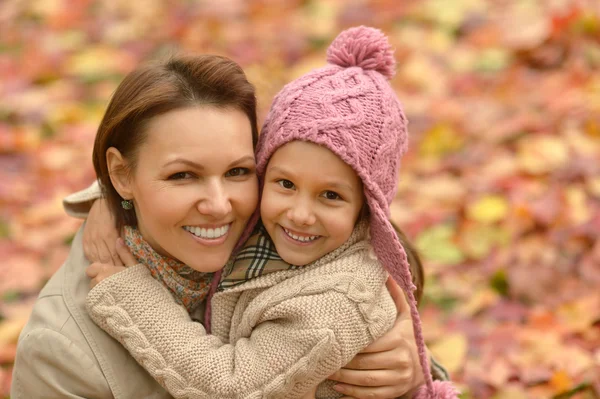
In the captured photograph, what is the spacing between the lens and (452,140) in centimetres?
526

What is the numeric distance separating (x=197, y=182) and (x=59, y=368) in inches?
28.1

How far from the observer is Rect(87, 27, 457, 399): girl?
2.21m

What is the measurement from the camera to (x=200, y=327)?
236 centimetres

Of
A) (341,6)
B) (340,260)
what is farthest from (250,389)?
(341,6)

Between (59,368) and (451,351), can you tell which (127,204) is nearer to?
(59,368)

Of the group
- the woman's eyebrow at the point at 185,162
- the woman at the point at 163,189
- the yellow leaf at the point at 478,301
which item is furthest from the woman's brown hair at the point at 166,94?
the yellow leaf at the point at 478,301

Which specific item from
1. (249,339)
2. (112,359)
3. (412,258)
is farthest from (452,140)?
(112,359)

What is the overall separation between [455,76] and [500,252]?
2.17 metres

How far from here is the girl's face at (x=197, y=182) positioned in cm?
226

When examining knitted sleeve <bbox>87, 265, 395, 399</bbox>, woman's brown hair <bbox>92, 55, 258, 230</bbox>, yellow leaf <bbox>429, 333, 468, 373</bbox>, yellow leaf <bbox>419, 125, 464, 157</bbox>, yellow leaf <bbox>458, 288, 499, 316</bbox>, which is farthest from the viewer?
yellow leaf <bbox>419, 125, 464, 157</bbox>

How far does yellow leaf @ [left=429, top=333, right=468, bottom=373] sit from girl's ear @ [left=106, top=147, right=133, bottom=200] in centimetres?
179

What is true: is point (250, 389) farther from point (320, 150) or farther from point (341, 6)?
point (341, 6)

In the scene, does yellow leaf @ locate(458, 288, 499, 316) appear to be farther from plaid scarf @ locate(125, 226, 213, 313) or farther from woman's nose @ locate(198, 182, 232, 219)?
woman's nose @ locate(198, 182, 232, 219)

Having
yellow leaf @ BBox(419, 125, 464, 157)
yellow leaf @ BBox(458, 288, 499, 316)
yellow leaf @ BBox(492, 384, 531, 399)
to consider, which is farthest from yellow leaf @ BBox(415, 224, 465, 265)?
yellow leaf @ BBox(492, 384, 531, 399)
